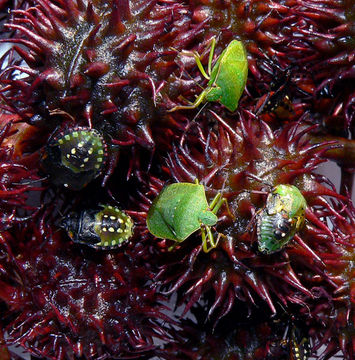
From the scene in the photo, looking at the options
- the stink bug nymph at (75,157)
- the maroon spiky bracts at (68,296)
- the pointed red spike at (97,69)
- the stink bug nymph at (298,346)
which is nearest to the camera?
the pointed red spike at (97,69)

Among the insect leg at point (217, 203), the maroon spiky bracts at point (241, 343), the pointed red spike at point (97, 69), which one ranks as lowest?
the maroon spiky bracts at point (241, 343)

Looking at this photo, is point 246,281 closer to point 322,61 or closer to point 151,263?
point 151,263

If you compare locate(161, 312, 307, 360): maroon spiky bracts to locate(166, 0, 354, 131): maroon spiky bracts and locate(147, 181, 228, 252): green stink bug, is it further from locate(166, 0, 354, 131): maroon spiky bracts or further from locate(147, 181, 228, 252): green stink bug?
locate(166, 0, 354, 131): maroon spiky bracts

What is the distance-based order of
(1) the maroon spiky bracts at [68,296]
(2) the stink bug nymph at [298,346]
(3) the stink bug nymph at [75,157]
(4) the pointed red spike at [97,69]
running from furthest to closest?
(2) the stink bug nymph at [298,346] → (1) the maroon spiky bracts at [68,296] → (3) the stink bug nymph at [75,157] → (4) the pointed red spike at [97,69]

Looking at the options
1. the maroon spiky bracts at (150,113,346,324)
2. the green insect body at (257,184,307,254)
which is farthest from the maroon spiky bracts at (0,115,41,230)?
the green insect body at (257,184,307,254)

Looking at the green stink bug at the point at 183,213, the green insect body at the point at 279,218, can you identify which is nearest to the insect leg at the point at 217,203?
the green stink bug at the point at 183,213

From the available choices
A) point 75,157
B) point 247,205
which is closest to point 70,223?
point 75,157

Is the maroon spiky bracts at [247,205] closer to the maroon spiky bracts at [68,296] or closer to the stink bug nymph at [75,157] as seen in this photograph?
the maroon spiky bracts at [68,296]

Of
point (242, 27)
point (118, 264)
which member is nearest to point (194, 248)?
point (118, 264)
